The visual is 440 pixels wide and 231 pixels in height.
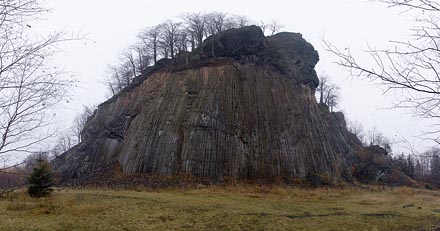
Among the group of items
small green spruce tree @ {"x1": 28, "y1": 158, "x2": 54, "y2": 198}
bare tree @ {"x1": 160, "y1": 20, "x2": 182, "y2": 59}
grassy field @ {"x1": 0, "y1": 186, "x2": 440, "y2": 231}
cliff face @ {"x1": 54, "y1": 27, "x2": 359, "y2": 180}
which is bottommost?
grassy field @ {"x1": 0, "y1": 186, "x2": 440, "y2": 231}

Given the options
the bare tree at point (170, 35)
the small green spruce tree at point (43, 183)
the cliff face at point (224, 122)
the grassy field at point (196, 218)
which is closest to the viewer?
the grassy field at point (196, 218)

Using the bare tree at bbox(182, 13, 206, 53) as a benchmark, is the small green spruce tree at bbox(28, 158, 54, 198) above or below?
below

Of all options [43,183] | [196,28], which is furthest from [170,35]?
[43,183]

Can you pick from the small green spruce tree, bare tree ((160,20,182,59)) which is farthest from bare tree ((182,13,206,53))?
the small green spruce tree

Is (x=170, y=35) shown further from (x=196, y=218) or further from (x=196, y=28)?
(x=196, y=218)

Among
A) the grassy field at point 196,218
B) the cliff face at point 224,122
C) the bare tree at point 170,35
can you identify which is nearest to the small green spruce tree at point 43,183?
the grassy field at point 196,218

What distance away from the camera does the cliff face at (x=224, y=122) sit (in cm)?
3831

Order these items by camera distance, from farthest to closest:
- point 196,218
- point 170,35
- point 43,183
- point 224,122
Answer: point 170,35 → point 224,122 → point 43,183 → point 196,218

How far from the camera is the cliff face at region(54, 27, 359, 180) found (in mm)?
38312

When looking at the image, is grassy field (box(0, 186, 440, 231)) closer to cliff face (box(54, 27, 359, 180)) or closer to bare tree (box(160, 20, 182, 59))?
cliff face (box(54, 27, 359, 180))

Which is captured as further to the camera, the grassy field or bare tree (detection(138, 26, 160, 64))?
bare tree (detection(138, 26, 160, 64))

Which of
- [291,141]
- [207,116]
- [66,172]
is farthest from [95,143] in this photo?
[291,141]

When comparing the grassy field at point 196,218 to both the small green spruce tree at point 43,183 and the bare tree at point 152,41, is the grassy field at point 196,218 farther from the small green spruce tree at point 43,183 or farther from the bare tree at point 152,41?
the bare tree at point 152,41

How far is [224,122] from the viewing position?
39.8 meters
